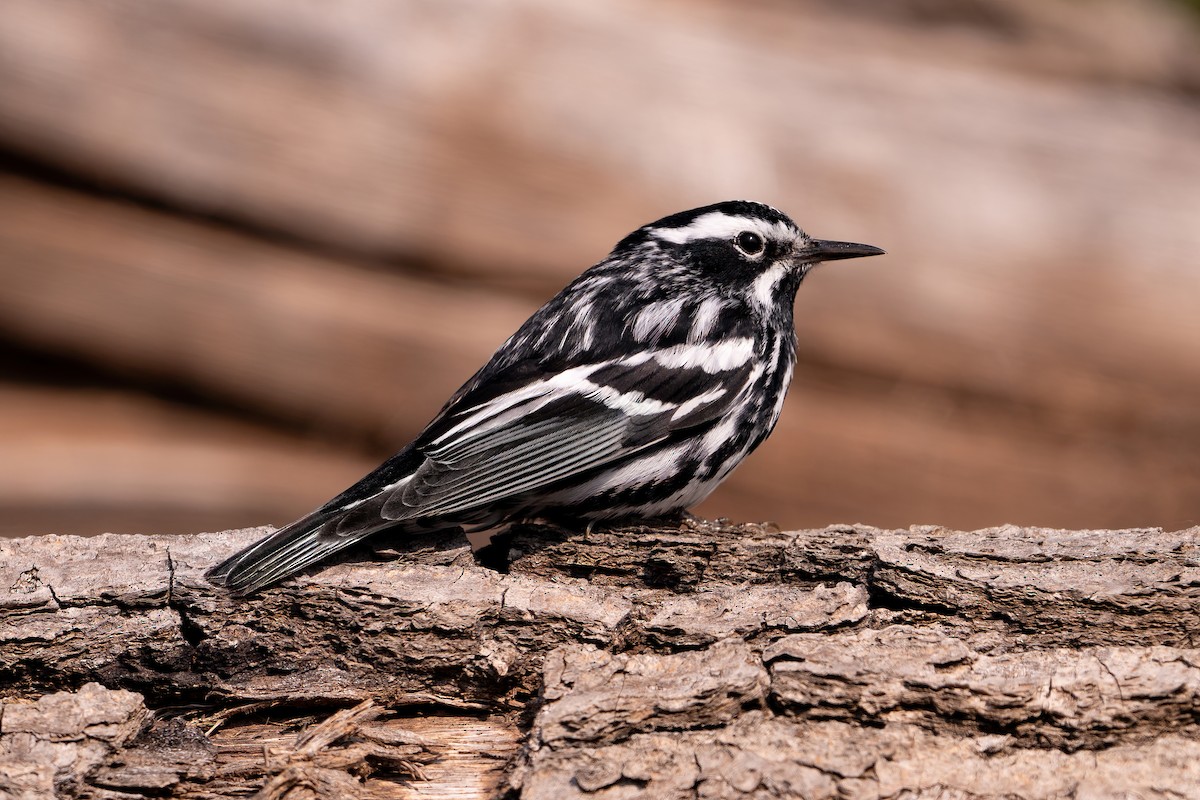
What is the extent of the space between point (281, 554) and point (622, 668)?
1098 millimetres

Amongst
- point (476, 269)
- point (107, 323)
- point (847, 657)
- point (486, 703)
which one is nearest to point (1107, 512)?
point (476, 269)

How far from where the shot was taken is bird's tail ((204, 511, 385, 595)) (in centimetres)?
385

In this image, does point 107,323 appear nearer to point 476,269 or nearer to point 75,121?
point 75,121

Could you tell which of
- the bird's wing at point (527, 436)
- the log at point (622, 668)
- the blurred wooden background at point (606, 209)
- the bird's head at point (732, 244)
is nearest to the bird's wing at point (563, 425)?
the bird's wing at point (527, 436)

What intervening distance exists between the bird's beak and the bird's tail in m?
2.37

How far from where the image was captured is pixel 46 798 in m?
3.39

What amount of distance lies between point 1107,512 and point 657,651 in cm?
489

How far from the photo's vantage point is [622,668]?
3719 millimetres

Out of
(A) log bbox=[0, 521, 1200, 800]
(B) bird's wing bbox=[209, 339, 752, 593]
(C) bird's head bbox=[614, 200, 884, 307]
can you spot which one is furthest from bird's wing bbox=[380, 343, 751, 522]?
(C) bird's head bbox=[614, 200, 884, 307]

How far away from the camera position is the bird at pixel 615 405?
4324 millimetres

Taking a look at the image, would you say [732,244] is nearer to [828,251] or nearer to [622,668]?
[828,251]

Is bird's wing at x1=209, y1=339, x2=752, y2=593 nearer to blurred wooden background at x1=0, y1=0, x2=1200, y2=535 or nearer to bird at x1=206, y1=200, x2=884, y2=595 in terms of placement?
bird at x1=206, y1=200, x2=884, y2=595

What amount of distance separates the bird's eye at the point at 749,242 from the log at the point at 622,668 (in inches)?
59.7

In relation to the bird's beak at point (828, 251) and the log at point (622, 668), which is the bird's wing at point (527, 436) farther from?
the bird's beak at point (828, 251)
